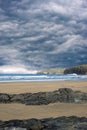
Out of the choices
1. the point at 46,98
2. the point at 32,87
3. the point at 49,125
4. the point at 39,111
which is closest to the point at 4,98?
the point at 46,98

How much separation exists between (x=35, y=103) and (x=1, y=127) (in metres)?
11.2

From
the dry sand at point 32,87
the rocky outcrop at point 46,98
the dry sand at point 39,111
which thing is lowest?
the dry sand at point 39,111

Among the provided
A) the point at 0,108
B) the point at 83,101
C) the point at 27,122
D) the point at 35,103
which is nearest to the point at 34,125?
the point at 27,122

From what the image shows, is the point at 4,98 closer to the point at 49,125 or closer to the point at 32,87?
the point at 49,125

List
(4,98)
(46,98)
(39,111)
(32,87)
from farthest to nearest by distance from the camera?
(32,87) → (46,98) → (4,98) → (39,111)

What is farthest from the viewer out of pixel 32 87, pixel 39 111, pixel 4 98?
pixel 32 87

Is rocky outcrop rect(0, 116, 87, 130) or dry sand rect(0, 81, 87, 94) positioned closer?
rocky outcrop rect(0, 116, 87, 130)

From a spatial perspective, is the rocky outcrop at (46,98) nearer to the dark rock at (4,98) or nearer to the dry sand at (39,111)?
the dark rock at (4,98)

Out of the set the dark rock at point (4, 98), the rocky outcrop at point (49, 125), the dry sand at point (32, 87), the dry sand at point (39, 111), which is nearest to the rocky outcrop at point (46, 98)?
the dark rock at point (4, 98)

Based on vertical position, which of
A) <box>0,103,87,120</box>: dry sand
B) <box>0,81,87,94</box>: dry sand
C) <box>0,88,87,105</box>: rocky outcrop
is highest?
<box>0,81,87,94</box>: dry sand

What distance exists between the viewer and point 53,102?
23281 mm

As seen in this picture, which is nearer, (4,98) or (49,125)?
(49,125)

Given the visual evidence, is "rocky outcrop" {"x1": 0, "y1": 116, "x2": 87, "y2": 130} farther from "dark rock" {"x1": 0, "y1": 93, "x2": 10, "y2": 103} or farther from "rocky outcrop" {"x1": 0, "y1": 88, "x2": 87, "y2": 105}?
"dark rock" {"x1": 0, "y1": 93, "x2": 10, "y2": 103}

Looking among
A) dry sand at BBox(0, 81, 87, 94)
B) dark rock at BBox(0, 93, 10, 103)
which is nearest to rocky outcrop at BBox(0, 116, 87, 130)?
dark rock at BBox(0, 93, 10, 103)
